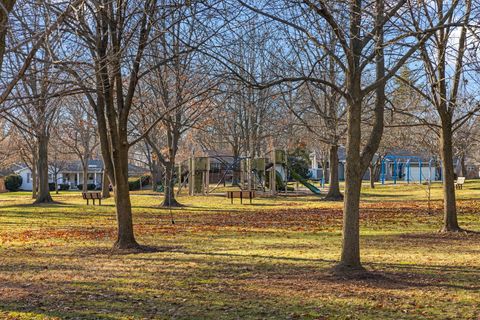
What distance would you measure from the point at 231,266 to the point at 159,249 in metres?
3.16

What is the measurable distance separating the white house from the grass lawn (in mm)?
58462

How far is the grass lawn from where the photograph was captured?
688 centimetres

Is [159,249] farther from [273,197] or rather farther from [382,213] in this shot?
[273,197]

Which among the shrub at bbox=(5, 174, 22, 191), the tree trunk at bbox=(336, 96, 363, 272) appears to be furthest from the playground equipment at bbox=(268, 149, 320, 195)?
the shrub at bbox=(5, 174, 22, 191)

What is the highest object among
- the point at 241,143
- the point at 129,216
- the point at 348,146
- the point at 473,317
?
the point at 241,143

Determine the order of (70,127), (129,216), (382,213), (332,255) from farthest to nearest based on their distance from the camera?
1. (70,127)
2. (382,213)
3. (129,216)
4. (332,255)

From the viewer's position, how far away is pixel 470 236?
14.6 m

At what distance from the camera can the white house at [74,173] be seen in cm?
7428

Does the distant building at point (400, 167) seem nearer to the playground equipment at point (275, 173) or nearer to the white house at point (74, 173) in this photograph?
the white house at point (74, 173)

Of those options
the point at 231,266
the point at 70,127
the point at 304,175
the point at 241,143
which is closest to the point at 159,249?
the point at 231,266

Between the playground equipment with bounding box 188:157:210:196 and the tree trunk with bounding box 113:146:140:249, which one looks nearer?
the tree trunk with bounding box 113:146:140:249

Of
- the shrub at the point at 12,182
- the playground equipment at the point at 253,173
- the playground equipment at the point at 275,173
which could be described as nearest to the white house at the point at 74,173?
the shrub at the point at 12,182

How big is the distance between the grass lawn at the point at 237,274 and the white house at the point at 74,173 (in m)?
58.5

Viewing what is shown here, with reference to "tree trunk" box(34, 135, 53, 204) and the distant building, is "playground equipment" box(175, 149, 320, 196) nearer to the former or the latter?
"tree trunk" box(34, 135, 53, 204)
